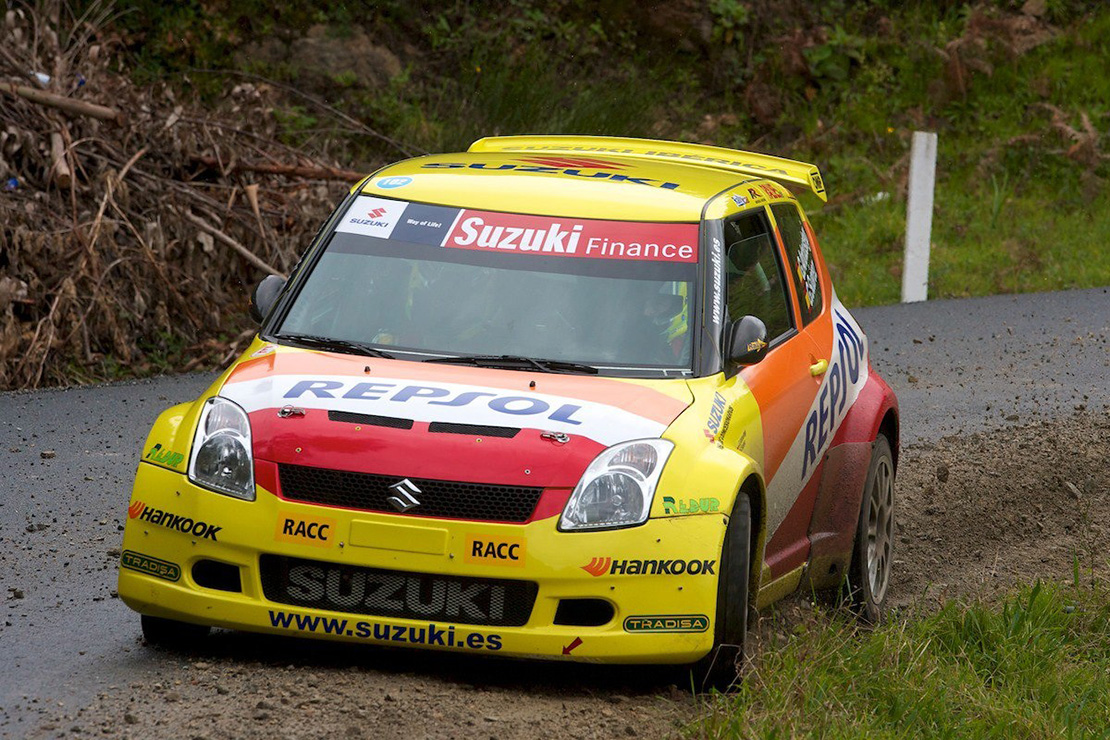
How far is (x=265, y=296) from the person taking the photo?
6.34m

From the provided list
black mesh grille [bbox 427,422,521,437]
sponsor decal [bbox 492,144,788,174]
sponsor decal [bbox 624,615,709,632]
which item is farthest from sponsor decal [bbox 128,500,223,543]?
sponsor decal [bbox 492,144,788,174]

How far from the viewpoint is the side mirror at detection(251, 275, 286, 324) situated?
6.29m

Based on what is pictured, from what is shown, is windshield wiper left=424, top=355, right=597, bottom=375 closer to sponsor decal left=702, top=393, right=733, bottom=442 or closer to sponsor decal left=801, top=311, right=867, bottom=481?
sponsor decal left=702, top=393, right=733, bottom=442

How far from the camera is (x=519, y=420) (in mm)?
5273

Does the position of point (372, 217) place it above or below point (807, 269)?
above

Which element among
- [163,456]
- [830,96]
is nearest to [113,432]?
[163,456]

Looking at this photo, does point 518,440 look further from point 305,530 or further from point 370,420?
point 305,530

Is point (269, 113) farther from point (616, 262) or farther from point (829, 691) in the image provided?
point (829, 691)

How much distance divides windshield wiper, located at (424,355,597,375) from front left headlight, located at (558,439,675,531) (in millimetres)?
571

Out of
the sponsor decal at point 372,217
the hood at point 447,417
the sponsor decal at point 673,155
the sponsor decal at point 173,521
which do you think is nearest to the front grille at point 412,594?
the sponsor decal at point 173,521

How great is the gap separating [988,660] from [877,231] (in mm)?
11389

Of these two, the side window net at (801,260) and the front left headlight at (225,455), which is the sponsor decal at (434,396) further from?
the side window net at (801,260)

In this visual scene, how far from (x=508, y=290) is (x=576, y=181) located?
2.11 feet

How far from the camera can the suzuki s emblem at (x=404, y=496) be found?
5.12m
